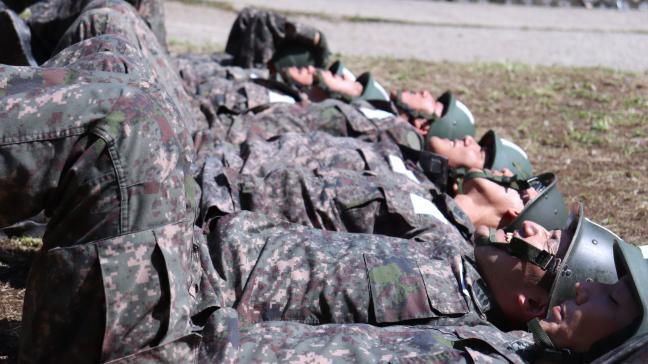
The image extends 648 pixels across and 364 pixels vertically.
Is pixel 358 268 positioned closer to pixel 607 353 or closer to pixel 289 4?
pixel 607 353

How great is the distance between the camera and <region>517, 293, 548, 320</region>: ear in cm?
329

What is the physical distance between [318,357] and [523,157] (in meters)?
2.70

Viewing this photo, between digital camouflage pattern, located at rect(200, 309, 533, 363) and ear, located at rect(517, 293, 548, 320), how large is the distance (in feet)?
1.06

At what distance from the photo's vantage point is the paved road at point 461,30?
9.38 metres

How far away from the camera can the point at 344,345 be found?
2.75m

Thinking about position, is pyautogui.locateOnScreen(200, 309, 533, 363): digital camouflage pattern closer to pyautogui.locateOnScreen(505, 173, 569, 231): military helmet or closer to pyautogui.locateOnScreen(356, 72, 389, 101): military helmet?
pyautogui.locateOnScreen(505, 173, 569, 231): military helmet

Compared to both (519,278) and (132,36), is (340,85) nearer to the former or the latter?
(132,36)

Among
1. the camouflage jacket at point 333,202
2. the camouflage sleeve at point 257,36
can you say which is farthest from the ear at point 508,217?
the camouflage sleeve at point 257,36

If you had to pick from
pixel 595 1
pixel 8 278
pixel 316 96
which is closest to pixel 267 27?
pixel 316 96

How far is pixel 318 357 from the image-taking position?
2672 millimetres

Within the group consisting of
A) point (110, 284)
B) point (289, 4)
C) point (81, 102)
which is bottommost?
point (289, 4)

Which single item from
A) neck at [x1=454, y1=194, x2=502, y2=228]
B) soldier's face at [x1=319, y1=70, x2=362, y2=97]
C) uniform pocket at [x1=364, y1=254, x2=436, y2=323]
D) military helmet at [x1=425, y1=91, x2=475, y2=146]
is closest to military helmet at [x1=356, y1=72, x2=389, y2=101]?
soldier's face at [x1=319, y1=70, x2=362, y2=97]

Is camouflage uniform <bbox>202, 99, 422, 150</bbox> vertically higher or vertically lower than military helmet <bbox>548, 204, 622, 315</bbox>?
lower

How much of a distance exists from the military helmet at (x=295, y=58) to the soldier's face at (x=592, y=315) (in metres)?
3.91
